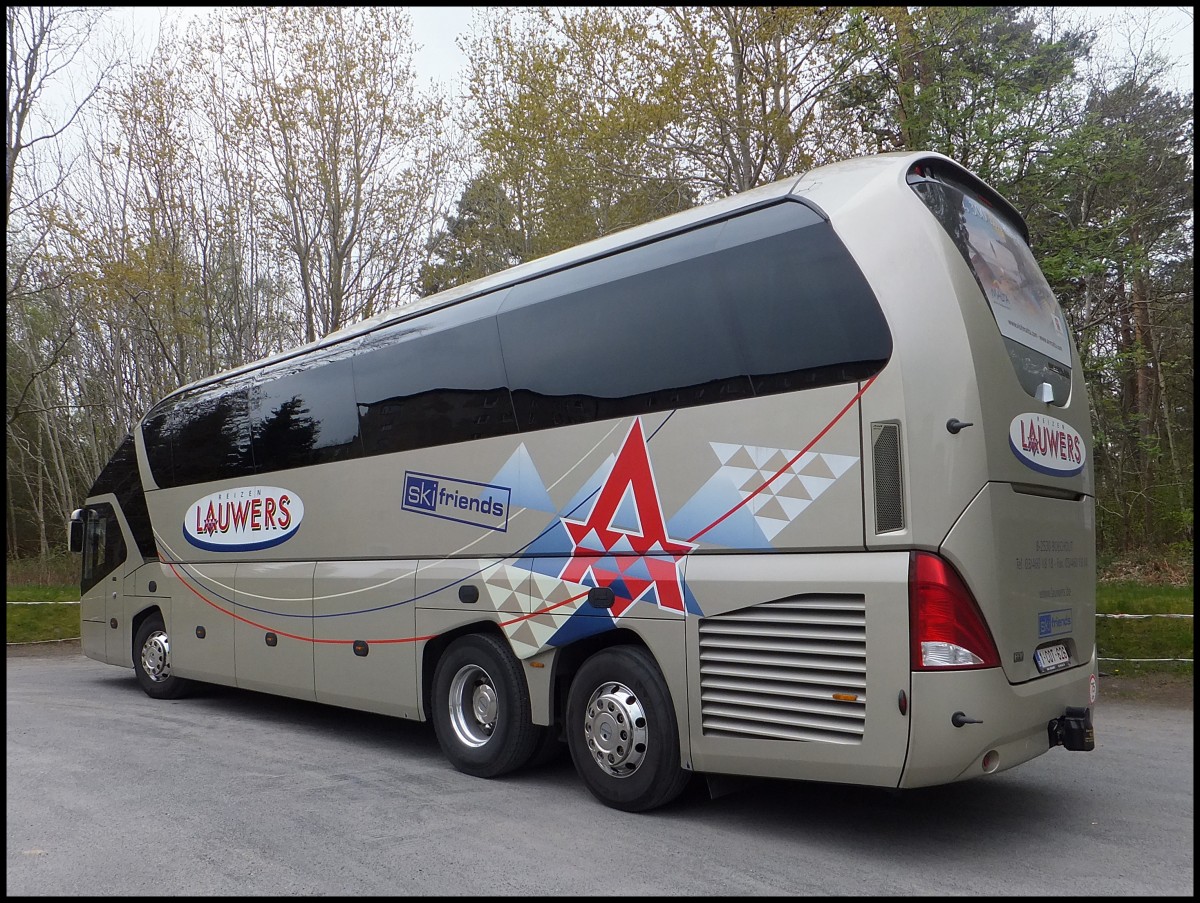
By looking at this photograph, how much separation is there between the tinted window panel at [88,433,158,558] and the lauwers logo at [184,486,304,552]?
3.67 feet

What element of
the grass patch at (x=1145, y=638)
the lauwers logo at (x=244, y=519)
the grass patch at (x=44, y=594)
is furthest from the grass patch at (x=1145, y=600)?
the grass patch at (x=44, y=594)

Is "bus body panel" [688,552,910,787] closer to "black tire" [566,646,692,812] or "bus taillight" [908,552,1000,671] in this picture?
"bus taillight" [908,552,1000,671]

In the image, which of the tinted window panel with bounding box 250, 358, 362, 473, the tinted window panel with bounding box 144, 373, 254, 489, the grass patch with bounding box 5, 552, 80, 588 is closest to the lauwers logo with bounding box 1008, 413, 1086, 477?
the tinted window panel with bounding box 250, 358, 362, 473

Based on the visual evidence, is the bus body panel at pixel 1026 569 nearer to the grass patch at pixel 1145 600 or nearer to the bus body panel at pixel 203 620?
the grass patch at pixel 1145 600

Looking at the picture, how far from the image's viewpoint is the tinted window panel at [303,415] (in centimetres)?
887

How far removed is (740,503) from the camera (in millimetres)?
5605

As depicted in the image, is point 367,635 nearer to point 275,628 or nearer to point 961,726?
point 275,628

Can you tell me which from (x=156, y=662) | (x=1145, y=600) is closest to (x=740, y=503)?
(x=156, y=662)

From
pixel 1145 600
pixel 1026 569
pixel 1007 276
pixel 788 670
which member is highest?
pixel 1007 276

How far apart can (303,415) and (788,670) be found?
5.84 m

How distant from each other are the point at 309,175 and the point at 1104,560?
16.5m

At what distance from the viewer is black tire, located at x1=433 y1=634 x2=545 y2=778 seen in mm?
6996

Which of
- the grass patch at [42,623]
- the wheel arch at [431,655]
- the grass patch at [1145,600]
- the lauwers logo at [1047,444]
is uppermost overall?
the lauwers logo at [1047,444]

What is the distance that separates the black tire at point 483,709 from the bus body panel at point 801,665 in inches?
68.8
